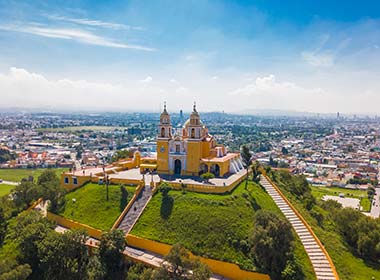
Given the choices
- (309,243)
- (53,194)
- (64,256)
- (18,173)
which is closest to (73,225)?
(53,194)

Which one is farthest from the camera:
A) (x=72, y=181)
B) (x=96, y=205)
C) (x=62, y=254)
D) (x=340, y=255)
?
(x=72, y=181)

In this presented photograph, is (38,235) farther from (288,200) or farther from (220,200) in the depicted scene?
(288,200)

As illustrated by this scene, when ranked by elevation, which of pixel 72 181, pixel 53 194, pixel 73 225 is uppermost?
pixel 72 181

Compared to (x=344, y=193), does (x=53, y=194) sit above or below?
above

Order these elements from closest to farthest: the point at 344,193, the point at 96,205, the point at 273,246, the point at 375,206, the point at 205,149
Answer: the point at 273,246 → the point at 96,205 → the point at 205,149 → the point at 375,206 → the point at 344,193

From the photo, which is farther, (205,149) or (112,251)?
(205,149)

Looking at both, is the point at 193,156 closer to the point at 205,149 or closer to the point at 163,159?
the point at 205,149
